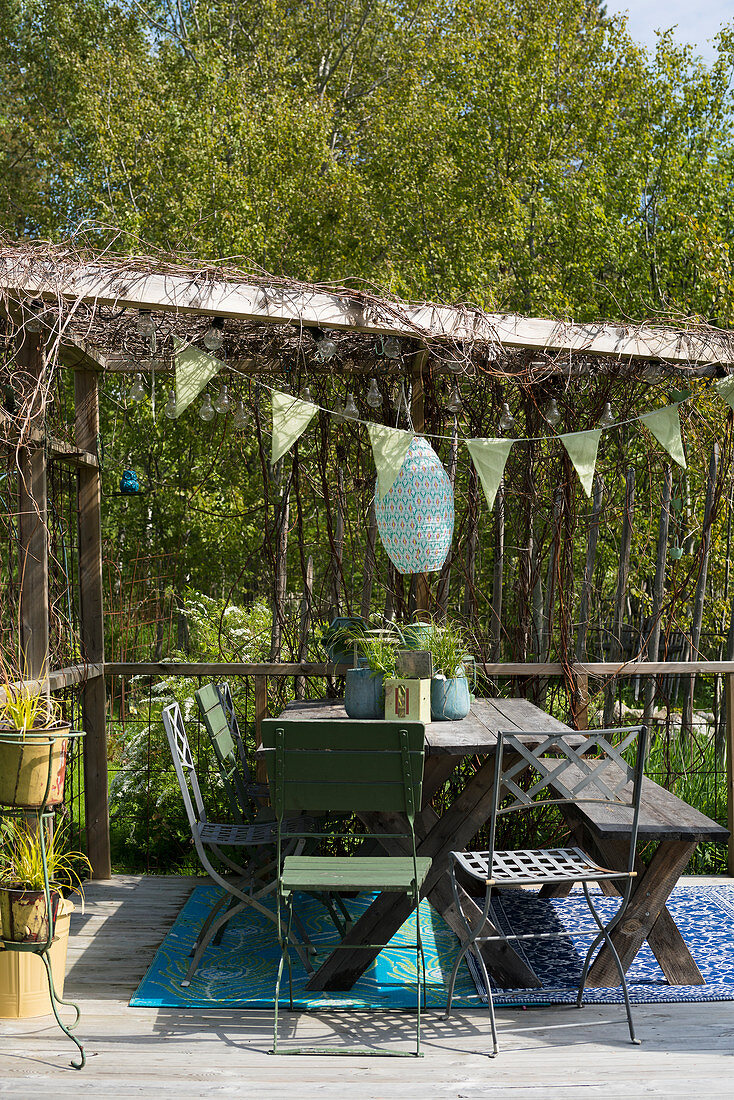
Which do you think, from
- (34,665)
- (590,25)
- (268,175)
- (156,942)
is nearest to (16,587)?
(34,665)

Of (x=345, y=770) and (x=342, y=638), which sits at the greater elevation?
(x=342, y=638)

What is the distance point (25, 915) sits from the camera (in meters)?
2.83

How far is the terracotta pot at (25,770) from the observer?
2859 mm

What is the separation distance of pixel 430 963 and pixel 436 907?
32 cm

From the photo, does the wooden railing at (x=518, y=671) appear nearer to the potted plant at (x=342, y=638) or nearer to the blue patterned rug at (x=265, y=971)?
the potted plant at (x=342, y=638)

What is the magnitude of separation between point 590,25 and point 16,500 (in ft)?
43.6

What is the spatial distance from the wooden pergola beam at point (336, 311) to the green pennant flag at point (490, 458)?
45 cm

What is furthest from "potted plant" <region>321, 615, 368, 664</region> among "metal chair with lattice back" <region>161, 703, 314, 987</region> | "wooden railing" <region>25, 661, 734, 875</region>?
"metal chair with lattice back" <region>161, 703, 314, 987</region>

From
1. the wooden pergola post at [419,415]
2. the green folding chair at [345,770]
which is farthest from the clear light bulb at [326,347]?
the green folding chair at [345,770]

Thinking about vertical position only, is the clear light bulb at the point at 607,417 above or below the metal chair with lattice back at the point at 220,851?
above

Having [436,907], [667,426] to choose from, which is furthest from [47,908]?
[667,426]

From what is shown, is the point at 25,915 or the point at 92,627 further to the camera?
the point at 92,627

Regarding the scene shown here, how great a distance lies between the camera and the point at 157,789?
198 inches

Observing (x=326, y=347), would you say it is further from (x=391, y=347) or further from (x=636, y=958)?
(x=636, y=958)
